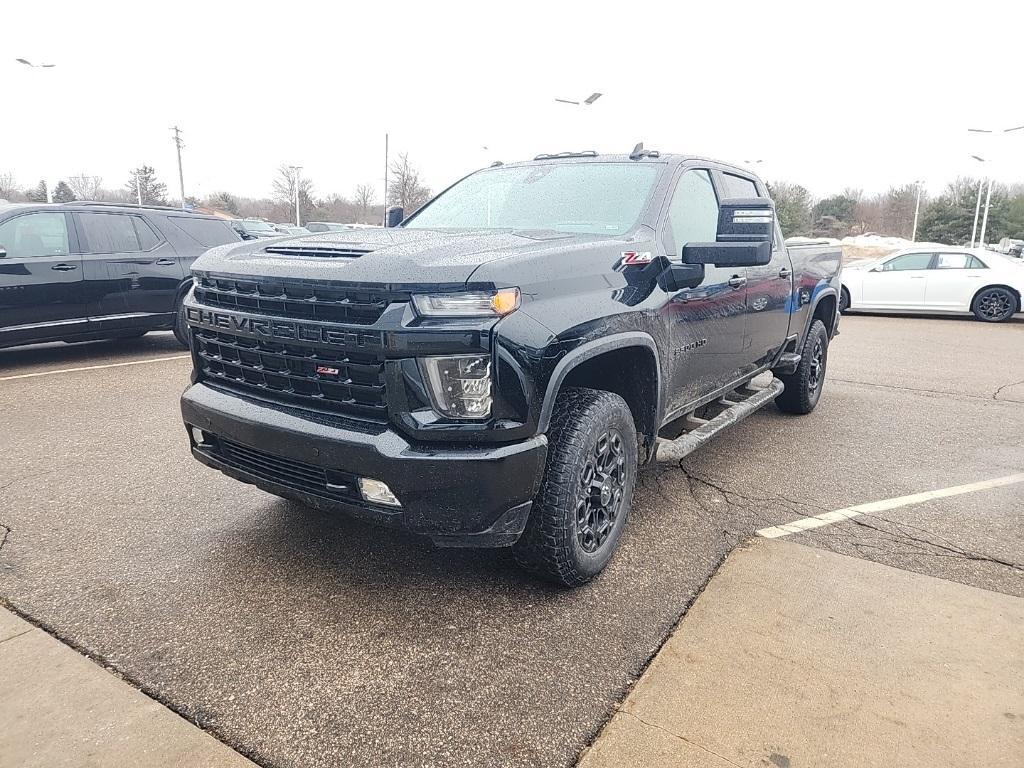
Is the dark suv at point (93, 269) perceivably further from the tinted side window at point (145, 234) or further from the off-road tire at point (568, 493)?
the off-road tire at point (568, 493)

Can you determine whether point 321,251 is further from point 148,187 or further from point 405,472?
A: point 148,187

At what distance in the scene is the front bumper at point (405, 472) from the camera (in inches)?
97.7

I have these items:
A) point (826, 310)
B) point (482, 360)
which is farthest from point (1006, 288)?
point (482, 360)

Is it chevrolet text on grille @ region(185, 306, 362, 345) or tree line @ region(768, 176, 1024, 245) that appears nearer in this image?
chevrolet text on grille @ region(185, 306, 362, 345)

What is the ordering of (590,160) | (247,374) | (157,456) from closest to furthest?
(247,374), (590,160), (157,456)

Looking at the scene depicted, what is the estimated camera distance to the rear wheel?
1336cm

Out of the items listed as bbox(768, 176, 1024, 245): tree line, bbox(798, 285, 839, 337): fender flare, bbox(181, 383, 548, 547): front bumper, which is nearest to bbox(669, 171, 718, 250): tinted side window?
bbox(181, 383, 548, 547): front bumper

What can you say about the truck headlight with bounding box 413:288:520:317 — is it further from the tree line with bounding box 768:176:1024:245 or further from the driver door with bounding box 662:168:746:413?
the tree line with bounding box 768:176:1024:245

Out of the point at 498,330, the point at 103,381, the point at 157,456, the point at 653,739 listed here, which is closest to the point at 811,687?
the point at 653,739

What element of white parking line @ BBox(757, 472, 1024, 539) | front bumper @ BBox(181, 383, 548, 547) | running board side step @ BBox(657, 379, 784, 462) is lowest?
white parking line @ BBox(757, 472, 1024, 539)

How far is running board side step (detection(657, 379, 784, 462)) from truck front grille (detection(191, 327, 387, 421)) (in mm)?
1589

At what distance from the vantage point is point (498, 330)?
247 centimetres

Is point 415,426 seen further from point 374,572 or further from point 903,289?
point 903,289

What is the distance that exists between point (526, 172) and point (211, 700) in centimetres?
313
